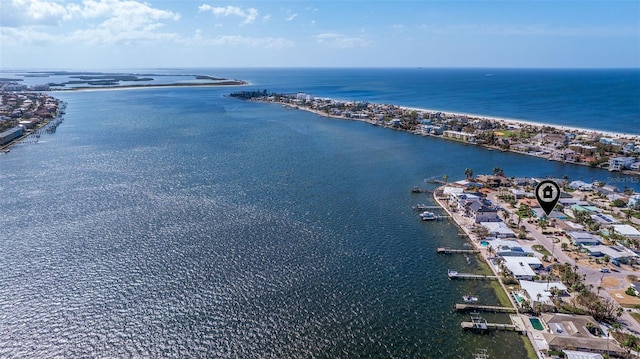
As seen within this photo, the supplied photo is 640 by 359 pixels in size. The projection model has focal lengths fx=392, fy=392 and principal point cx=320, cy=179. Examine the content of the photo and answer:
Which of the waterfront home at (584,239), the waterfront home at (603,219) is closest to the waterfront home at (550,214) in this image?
the waterfront home at (603,219)

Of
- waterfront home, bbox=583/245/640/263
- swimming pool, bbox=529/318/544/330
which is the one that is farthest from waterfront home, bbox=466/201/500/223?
swimming pool, bbox=529/318/544/330

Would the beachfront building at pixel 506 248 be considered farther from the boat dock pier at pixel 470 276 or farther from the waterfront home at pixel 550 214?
the waterfront home at pixel 550 214

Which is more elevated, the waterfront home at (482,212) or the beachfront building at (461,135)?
the beachfront building at (461,135)

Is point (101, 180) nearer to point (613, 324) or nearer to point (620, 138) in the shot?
point (613, 324)

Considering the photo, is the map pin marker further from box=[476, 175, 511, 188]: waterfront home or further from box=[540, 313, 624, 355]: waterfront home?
box=[476, 175, 511, 188]: waterfront home

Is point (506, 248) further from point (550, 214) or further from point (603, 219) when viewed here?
point (603, 219)
